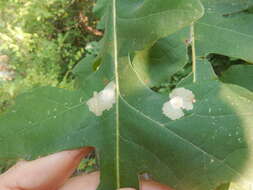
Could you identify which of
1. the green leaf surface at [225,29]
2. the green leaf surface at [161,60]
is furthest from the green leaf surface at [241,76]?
the green leaf surface at [161,60]

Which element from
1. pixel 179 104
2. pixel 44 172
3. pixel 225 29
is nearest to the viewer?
pixel 179 104

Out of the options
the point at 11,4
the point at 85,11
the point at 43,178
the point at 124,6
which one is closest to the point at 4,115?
the point at 43,178

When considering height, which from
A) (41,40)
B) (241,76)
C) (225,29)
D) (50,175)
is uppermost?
(225,29)

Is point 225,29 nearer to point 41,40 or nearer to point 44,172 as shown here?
point 44,172

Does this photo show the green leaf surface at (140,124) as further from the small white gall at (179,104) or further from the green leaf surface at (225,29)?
the green leaf surface at (225,29)

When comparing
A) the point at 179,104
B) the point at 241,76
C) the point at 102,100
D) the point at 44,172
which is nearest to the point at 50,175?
the point at 44,172

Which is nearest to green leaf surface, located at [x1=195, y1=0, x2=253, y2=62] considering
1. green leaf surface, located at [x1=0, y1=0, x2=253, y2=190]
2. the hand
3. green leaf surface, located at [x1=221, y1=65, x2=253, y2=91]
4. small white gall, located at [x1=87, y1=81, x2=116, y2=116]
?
green leaf surface, located at [x1=221, y1=65, x2=253, y2=91]

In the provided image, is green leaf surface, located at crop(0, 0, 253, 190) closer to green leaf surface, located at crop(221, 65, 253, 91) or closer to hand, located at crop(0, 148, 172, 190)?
hand, located at crop(0, 148, 172, 190)
